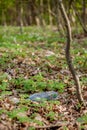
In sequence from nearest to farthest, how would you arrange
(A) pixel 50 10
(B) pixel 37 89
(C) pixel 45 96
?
(C) pixel 45 96 → (B) pixel 37 89 → (A) pixel 50 10

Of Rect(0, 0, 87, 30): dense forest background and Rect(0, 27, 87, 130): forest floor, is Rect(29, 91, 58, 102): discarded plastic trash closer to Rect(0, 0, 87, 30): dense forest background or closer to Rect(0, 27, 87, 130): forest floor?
Rect(0, 27, 87, 130): forest floor

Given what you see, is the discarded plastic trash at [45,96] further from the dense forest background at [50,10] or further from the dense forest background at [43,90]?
the dense forest background at [50,10]

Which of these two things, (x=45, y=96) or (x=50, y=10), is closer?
(x=45, y=96)

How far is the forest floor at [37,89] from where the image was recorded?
715cm

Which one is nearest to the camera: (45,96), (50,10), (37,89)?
(45,96)

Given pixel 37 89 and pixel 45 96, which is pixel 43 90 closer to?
pixel 37 89

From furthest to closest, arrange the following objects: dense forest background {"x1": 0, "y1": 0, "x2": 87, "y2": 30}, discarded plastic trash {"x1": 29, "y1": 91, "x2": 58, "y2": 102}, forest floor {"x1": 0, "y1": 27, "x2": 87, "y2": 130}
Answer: dense forest background {"x1": 0, "y1": 0, "x2": 87, "y2": 30} < discarded plastic trash {"x1": 29, "y1": 91, "x2": 58, "y2": 102} < forest floor {"x1": 0, "y1": 27, "x2": 87, "y2": 130}

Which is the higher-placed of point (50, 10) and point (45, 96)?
point (45, 96)

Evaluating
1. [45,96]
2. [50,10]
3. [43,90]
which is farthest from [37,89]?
[50,10]

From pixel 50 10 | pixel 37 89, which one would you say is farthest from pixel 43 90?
pixel 50 10

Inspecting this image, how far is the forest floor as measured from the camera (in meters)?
7.15

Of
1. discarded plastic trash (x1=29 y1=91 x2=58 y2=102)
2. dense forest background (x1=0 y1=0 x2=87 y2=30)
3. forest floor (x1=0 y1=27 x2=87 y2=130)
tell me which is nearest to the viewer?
forest floor (x1=0 y1=27 x2=87 y2=130)

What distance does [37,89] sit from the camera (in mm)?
9172

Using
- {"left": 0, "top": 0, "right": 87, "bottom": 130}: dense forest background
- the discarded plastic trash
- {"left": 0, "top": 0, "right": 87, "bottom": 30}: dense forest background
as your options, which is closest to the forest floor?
{"left": 0, "top": 0, "right": 87, "bottom": 130}: dense forest background
